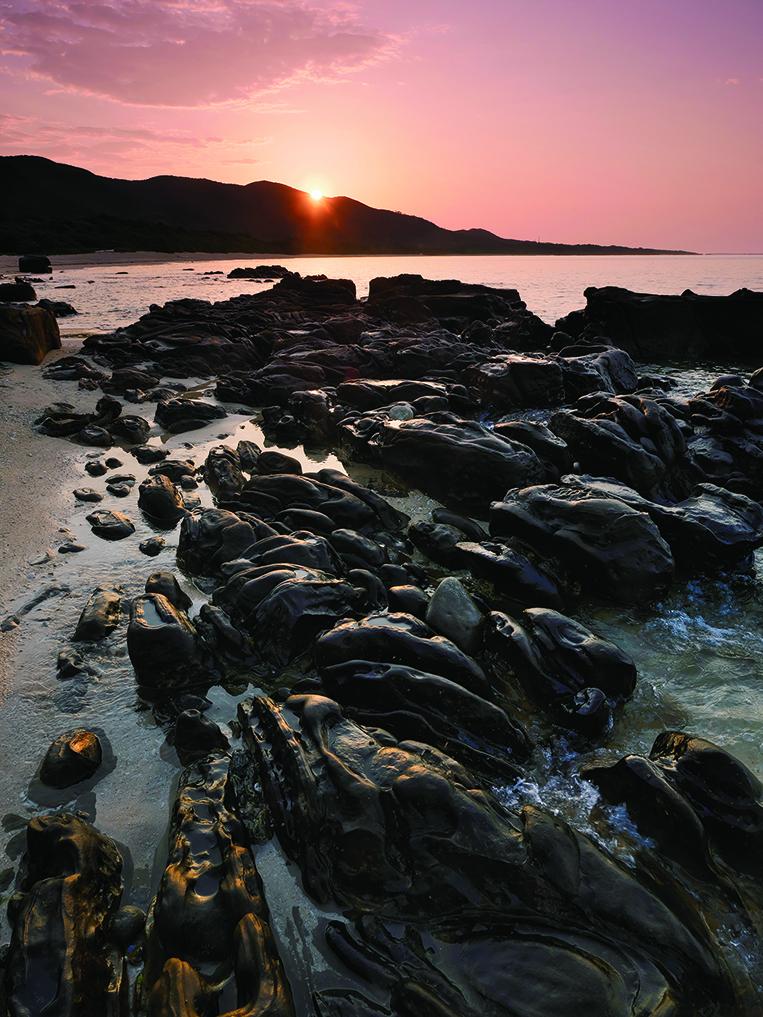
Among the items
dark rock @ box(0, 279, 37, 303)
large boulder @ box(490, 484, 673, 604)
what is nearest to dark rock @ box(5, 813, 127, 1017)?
large boulder @ box(490, 484, 673, 604)

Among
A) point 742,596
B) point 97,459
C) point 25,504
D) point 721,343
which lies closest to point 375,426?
point 97,459

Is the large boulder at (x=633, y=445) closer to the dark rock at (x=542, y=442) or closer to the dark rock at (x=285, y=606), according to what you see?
the dark rock at (x=542, y=442)

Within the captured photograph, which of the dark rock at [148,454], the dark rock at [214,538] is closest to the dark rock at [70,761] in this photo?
the dark rock at [214,538]

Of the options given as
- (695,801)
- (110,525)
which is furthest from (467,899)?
(110,525)

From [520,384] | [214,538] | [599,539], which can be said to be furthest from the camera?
[520,384]

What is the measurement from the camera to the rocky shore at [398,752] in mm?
2035

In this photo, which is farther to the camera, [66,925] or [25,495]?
[25,495]

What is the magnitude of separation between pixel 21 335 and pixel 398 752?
1295 centimetres

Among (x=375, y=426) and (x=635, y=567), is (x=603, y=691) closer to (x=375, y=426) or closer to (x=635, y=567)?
(x=635, y=567)

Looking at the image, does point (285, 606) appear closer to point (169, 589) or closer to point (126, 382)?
point (169, 589)

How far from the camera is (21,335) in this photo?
12.4 metres

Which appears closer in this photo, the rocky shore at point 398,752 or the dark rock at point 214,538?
the rocky shore at point 398,752

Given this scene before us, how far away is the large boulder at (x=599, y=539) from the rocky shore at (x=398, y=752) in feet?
0.08

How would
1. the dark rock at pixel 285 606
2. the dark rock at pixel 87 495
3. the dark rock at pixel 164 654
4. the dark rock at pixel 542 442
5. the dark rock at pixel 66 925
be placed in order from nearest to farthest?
the dark rock at pixel 66 925, the dark rock at pixel 164 654, the dark rock at pixel 285 606, the dark rock at pixel 87 495, the dark rock at pixel 542 442
